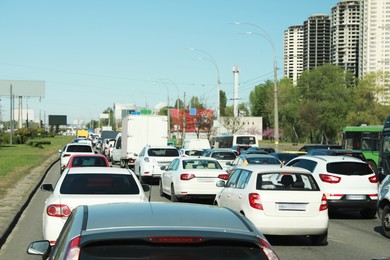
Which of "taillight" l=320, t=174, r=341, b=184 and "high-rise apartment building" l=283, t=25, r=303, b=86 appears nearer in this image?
"taillight" l=320, t=174, r=341, b=184

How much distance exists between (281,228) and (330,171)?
571 centimetres

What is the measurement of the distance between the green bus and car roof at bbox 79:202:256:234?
104ft

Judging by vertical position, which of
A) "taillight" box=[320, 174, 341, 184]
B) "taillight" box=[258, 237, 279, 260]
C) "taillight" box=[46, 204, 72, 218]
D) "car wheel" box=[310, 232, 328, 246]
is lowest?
"car wheel" box=[310, 232, 328, 246]

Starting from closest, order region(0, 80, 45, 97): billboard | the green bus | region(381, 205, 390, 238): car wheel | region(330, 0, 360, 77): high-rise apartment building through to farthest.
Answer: region(381, 205, 390, 238): car wheel < the green bus < region(0, 80, 45, 97): billboard < region(330, 0, 360, 77): high-rise apartment building

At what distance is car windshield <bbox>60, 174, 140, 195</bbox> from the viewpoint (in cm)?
1080

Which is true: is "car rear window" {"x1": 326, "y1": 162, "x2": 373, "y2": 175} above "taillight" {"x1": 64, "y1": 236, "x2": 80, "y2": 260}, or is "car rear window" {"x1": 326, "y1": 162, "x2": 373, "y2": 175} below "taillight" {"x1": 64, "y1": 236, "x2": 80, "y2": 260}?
below

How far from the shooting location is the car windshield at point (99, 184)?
1080 cm

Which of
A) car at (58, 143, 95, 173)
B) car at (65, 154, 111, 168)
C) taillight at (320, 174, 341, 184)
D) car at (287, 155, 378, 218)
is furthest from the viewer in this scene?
car at (58, 143, 95, 173)

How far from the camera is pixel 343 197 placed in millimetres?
17062

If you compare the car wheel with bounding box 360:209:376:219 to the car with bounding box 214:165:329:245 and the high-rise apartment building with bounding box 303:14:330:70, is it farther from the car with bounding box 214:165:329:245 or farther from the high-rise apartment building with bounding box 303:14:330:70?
the high-rise apartment building with bounding box 303:14:330:70

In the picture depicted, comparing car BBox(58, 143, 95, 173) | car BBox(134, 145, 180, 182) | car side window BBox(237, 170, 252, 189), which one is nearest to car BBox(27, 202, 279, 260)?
car side window BBox(237, 170, 252, 189)

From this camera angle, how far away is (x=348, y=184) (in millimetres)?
17250

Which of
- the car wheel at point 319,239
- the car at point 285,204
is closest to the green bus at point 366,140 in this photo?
the car at point 285,204

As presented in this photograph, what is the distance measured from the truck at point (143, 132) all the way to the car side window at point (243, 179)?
25.0 meters
